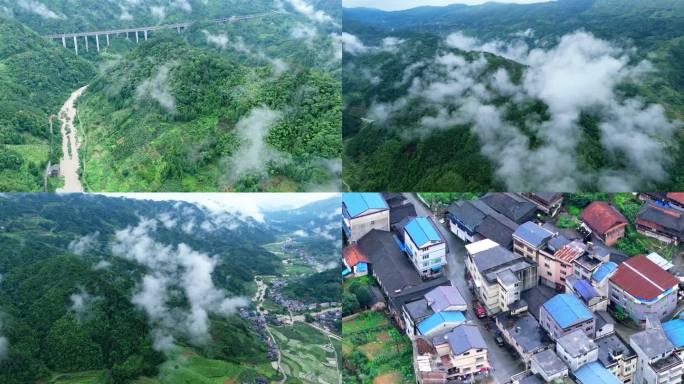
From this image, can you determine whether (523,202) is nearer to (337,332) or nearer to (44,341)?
(337,332)

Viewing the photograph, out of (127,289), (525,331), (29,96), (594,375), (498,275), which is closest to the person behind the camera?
(594,375)

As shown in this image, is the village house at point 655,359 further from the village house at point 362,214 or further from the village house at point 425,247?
the village house at point 362,214

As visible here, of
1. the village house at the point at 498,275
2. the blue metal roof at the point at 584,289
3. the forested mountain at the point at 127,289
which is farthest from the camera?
the village house at the point at 498,275

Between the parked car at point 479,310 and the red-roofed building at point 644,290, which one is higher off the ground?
the red-roofed building at point 644,290

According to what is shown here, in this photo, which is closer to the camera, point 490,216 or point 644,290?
point 644,290

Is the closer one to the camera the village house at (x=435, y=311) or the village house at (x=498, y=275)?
the village house at (x=435, y=311)

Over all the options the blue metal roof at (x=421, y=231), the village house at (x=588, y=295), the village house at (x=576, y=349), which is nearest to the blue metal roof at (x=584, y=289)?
the village house at (x=588, y=295)

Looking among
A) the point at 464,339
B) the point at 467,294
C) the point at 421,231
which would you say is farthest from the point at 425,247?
the point at 464,339

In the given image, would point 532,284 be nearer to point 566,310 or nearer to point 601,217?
point 566,310
